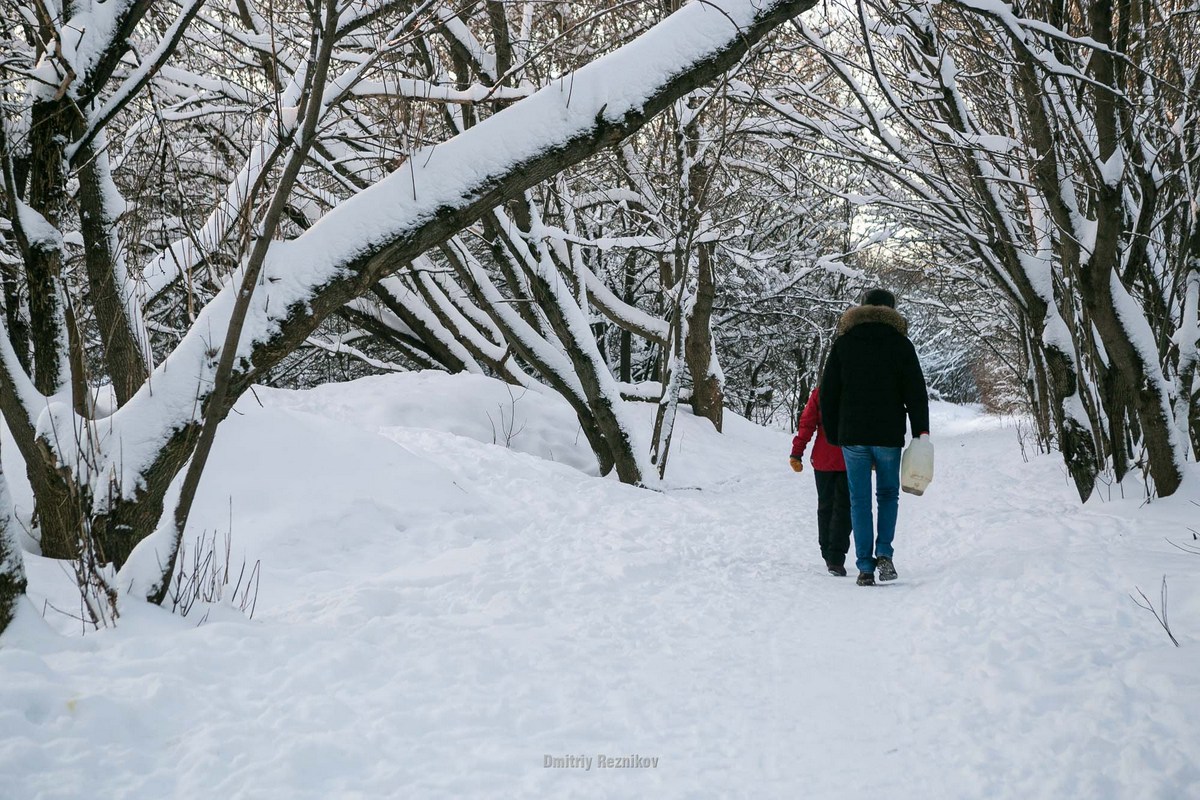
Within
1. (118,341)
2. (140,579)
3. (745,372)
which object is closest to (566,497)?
(118,341)

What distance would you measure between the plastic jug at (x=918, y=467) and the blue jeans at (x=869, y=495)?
7cm

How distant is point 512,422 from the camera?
10.1m

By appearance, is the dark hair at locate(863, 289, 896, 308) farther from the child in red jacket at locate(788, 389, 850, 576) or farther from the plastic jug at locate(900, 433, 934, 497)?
the plastic jug at locate(900, 433, 934, 497)

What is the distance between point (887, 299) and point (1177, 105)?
2.71 metres

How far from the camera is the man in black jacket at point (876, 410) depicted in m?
4.79

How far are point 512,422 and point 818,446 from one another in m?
5.39

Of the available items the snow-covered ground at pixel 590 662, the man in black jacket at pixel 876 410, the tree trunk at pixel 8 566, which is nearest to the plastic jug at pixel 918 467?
the man in black jacket at pixel 876 410

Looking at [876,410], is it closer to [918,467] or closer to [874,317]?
[918,467]

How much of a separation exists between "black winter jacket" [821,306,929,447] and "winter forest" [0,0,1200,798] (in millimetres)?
914

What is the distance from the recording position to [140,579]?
307 cm

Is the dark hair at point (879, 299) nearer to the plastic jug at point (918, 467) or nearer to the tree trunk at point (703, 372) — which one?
the plastic jug at point (918, 467)

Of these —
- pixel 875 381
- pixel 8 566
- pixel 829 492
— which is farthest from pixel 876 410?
pixel 8 566

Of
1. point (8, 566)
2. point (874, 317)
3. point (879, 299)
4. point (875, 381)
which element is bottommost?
point (8, 566)

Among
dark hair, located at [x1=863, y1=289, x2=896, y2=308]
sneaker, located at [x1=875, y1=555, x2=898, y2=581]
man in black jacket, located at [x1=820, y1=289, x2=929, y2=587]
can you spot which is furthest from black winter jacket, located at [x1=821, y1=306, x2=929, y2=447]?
sneaker, located at [x1=875, y1=555, x2=898, y2=581]
